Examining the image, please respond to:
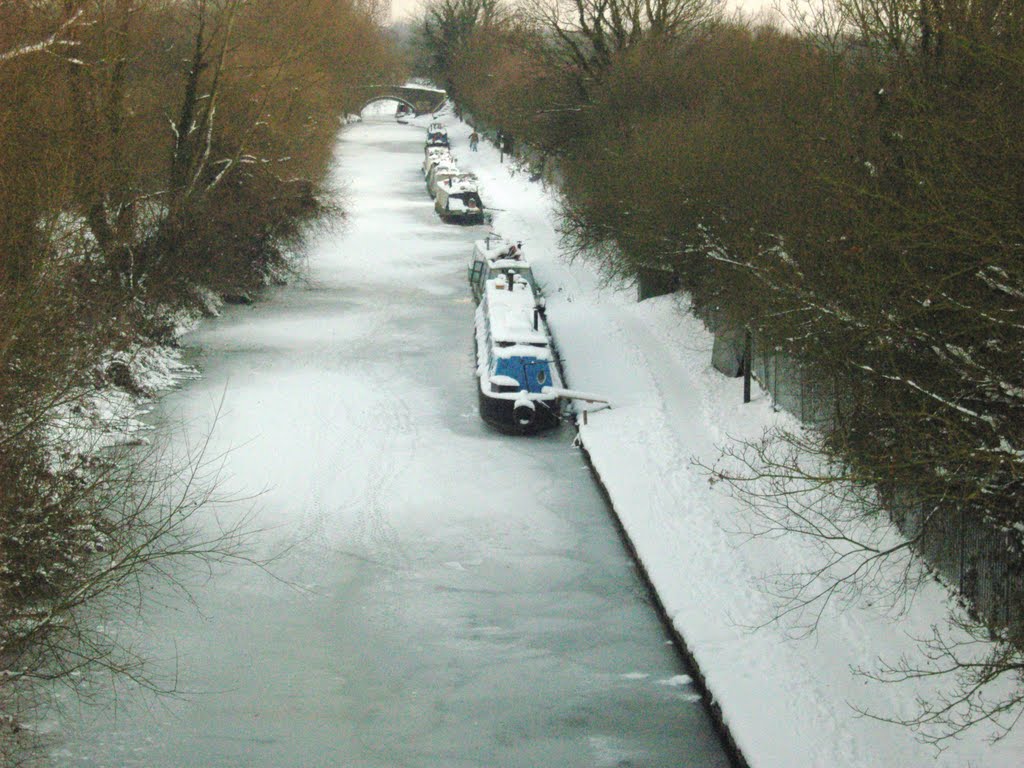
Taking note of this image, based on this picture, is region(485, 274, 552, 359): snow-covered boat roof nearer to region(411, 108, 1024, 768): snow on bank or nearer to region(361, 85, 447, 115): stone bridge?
region(411, 108, 1024, 768): snow on bank

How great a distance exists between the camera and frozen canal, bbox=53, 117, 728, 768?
8.52 m

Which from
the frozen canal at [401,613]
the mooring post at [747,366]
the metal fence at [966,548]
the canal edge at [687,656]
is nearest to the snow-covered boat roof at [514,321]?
the frozen canal at [401,613]

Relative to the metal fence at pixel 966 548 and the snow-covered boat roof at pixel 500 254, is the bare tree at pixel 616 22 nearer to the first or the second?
the snow-covered boat roof at pixel 500 254

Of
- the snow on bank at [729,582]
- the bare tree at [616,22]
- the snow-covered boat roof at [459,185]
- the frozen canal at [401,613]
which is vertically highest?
the bare tree at [616,22]

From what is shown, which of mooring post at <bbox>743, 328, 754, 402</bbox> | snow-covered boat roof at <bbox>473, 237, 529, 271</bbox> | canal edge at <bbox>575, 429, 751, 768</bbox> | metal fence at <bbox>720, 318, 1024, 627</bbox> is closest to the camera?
metal fence at <bbox>720, 318, 1024, 627</bbox>

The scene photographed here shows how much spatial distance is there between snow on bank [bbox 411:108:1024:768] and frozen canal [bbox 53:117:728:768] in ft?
A: 1.30

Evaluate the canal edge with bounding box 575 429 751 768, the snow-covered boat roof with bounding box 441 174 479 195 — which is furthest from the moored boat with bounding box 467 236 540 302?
the snow-covered boat roof with bounding box 441 174 479 195

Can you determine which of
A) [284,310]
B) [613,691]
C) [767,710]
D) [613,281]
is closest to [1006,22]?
[767,710]

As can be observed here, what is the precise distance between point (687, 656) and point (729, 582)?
1.03m

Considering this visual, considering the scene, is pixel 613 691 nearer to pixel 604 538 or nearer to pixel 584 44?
pixel 604 538

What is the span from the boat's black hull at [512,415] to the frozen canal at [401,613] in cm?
23

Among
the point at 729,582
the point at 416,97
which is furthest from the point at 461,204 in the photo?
the point at 416,97

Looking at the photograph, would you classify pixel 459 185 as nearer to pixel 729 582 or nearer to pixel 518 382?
pixel 518 382

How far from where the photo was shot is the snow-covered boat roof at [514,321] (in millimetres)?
16406
